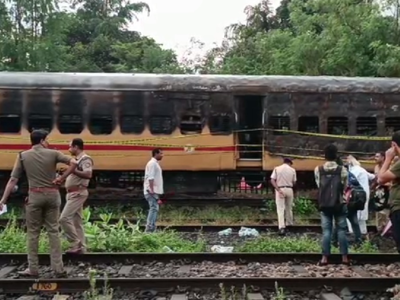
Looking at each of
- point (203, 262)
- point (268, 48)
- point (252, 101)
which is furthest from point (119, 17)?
point (203, 262)

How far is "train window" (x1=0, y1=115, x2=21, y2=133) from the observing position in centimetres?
1645

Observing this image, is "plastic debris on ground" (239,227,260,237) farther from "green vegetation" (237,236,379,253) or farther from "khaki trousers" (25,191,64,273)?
"khaki trousers" (25,191,64,273)

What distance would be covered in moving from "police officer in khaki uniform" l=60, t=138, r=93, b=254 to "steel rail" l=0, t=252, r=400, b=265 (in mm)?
266

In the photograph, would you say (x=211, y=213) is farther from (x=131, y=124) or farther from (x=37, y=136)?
(x=37, y=136)

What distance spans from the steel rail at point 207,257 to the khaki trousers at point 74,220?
26 centimetres

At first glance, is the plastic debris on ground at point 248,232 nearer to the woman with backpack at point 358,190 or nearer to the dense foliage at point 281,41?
the woman with backpack at point 358,190

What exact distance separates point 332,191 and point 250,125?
881 cm

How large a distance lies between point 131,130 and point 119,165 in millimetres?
934

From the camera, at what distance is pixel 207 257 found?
981 cm

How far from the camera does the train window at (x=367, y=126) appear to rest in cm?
1714

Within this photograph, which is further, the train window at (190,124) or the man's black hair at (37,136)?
the train window at (190,124)

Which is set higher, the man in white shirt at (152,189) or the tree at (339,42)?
the tree at (339,42)

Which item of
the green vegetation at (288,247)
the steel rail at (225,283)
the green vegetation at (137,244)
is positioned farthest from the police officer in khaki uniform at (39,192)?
the green vegetation at (288,247)

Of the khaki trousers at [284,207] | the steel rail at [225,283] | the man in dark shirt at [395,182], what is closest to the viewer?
the man in dark shirt at [395,182]
